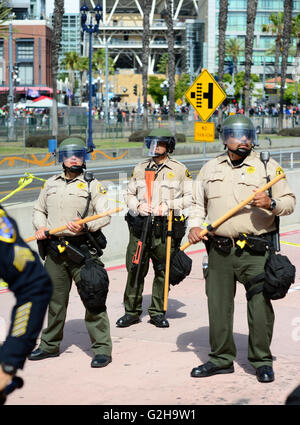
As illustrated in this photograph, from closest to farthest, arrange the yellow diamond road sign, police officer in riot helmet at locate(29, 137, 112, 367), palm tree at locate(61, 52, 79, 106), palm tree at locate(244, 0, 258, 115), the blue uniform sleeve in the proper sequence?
1. the blue uniform sleeve
2. police officer in riot helmet at locate(29, 137, 112, 367)
3. the yellow diamond road sign
4. palm tree at locate(244, 0, 258, 115)
5. palm tree at locate(61, 52, 79, 106)

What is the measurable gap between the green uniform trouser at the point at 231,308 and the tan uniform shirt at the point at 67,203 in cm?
110

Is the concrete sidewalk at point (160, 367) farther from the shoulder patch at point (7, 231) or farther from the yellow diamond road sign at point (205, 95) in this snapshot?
the yellow diamond road sign at point (205, 95)

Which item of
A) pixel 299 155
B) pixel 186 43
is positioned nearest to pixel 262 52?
pixel 186 43

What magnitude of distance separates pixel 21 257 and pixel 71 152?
4.22 meters

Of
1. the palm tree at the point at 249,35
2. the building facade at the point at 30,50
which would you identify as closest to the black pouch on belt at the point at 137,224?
the palm tree at the point at 249,35

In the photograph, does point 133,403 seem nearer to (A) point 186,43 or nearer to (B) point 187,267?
(B) point 187,267

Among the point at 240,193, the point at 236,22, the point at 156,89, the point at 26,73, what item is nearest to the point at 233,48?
the point at 236,22

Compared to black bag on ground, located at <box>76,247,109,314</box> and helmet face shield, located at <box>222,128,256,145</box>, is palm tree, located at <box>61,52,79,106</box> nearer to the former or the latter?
black bag on ground, located at <box>76,247,109,314</box>

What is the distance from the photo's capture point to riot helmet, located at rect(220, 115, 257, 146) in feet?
20.8

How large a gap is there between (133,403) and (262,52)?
137090mm

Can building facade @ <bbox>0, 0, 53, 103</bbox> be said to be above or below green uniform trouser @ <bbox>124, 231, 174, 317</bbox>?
above

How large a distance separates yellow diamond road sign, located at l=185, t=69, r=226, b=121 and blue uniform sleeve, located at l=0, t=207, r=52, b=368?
14.3 meters

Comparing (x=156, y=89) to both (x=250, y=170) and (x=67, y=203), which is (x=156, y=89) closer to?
(x=67, y=203)

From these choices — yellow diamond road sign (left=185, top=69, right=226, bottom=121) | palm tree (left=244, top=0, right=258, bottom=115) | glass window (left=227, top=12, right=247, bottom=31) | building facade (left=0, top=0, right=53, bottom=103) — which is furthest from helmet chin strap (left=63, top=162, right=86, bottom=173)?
glass window (left=227, top=12, right=247, bottom=31)
